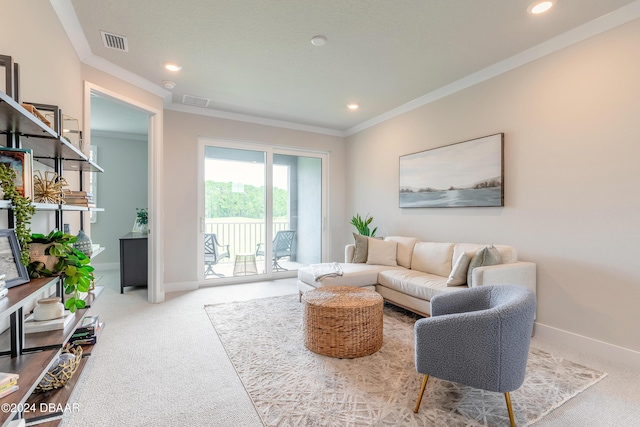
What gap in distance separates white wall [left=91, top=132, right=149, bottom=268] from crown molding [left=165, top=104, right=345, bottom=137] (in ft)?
8.51

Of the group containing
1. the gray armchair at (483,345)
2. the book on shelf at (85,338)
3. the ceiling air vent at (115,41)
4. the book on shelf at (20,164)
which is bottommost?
the book on shelf at (85,338)

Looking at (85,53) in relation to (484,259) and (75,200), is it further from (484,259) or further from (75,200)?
(484,259)

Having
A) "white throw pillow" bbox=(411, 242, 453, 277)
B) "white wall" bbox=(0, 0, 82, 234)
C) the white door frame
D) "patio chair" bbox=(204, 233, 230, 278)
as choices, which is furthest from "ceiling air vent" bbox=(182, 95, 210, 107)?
"white throw pillow" bbox=(411, 242, 453, 277)

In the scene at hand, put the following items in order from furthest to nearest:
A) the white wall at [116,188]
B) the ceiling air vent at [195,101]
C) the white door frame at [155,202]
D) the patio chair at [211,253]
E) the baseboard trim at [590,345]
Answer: the white wall at [116,188] → the patio chair at [211,253] → the ceiling air vent at [195,101] → the white door frame at [155,202] → the baseboard trim at [590,345]

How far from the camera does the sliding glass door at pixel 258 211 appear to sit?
470 centimetres

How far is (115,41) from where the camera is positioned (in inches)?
107

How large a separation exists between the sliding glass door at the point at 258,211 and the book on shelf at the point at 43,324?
288cm

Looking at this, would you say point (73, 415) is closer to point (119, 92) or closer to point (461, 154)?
point (119, 92)

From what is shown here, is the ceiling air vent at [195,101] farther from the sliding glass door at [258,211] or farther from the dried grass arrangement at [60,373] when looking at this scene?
the dried grass arrangement at [60,373]

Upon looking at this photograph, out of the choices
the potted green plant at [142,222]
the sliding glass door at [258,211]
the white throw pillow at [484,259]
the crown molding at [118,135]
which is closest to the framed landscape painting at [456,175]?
the white throw pillow at [484,259]

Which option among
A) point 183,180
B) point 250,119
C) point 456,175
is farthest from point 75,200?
point 456,175

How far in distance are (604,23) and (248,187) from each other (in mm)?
4476

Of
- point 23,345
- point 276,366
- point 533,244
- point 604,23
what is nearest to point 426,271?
point 533,244

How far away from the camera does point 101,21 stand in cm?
243
